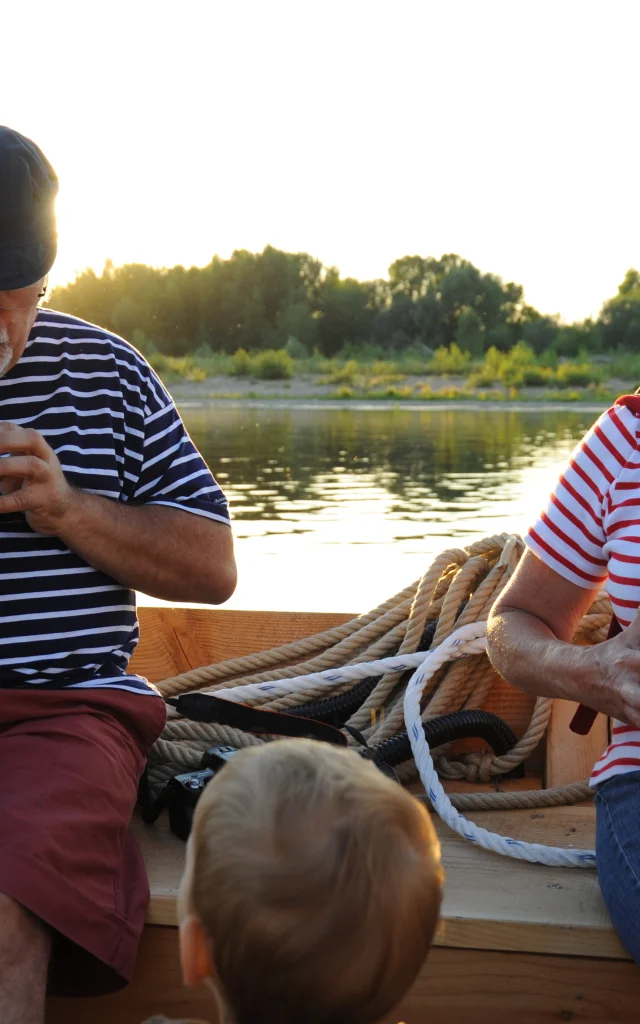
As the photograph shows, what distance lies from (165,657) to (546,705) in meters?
0.69

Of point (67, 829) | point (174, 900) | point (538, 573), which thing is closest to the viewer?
point (67, 829)

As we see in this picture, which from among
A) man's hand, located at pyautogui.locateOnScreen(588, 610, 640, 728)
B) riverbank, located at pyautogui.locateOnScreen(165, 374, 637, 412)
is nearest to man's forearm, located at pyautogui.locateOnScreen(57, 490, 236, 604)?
man's hand, located at pyautogui.locateOnScreen(588, 610, 640, 728)

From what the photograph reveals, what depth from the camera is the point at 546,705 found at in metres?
1.72

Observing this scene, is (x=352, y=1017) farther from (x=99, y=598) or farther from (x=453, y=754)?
(x=453, y=754)

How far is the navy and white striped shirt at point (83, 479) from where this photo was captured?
4.49ft

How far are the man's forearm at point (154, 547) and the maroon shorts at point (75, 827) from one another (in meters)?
0.15

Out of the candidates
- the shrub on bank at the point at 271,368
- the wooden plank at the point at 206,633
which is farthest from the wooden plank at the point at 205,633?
the shrub on bank at the point at 271,368

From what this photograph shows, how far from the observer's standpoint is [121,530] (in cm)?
137

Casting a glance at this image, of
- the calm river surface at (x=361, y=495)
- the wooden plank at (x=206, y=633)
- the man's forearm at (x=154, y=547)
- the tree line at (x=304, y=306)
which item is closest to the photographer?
the man's forearm at (x=154, y=547)

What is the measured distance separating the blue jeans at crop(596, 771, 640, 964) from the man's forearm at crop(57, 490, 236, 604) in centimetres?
53

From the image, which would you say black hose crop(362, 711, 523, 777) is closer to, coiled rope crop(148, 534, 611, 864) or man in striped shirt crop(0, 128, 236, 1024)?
coiled rope crop(148, 534, 611, 864)

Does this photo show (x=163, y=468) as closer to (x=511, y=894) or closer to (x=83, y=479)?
(x=83, y=479)

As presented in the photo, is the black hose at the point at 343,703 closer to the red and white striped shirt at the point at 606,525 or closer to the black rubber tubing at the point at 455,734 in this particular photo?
the black rubber tubing at the point at 455,734

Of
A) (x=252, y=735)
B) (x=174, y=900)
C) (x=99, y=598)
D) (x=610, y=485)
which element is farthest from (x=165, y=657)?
(x=610, y=485)
